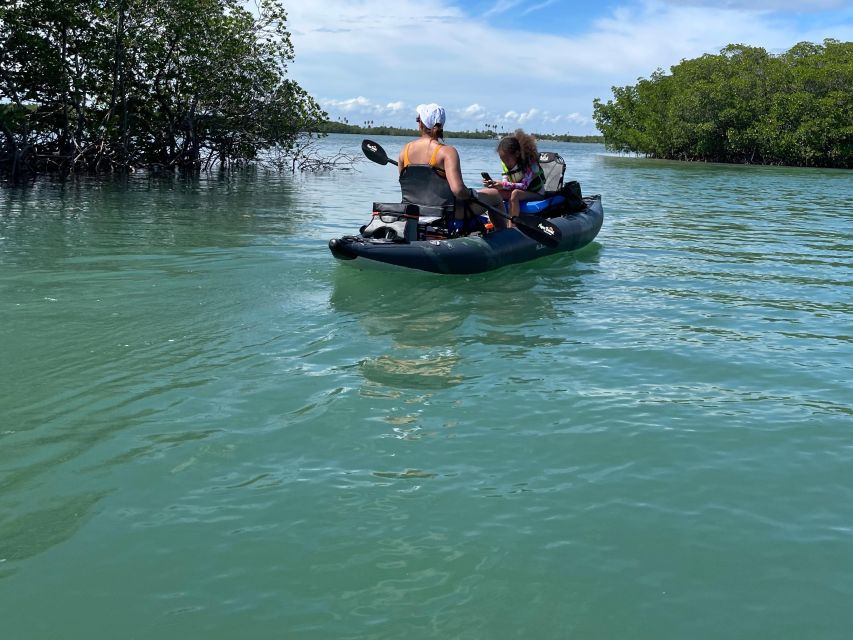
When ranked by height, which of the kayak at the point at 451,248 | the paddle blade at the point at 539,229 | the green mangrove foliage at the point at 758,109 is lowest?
the kayak at the point at 451,248

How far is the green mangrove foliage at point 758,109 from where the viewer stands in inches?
1965

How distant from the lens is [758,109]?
52.2 m

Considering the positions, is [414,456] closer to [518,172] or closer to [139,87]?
[518,172]

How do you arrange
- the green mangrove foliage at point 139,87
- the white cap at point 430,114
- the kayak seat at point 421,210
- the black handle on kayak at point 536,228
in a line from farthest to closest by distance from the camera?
1. the green mangrove foliage at point 139,87
2. the black handle on kayak at point 536,228
3. the kayak seat at point 421,210
4. the white cap at point 430,114

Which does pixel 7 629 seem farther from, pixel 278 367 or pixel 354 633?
pixel 278 367

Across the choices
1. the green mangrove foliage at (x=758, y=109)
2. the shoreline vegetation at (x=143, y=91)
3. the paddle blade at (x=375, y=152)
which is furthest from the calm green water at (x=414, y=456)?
the green mangrove foliage at (x=758, y=109)

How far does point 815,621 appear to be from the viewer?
10.8ft

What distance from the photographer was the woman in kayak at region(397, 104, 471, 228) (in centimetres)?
871

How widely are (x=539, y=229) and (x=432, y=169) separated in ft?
6.55

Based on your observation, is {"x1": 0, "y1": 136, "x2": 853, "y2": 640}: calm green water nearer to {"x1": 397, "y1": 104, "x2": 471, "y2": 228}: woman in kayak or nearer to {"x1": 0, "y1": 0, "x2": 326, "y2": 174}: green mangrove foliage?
{"x1": 397, "y1": 104, "x2": 471, "y2": 228}: woman in kayak

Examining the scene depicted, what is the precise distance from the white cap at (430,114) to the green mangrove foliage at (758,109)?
47399 millimetres

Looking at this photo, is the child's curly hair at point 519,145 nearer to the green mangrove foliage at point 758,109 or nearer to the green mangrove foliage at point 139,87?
the green mangrove foliage at point 139,87

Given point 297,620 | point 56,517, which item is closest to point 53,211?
point 56,517

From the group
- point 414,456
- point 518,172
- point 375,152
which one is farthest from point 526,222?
point 414,456
